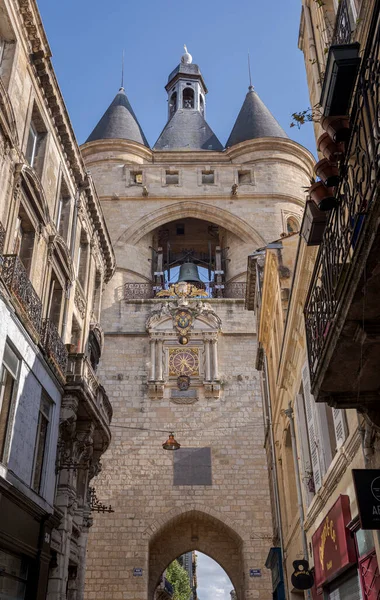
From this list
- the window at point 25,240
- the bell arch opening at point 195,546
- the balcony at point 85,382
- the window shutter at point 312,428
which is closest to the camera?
the window shutter at point 312,428

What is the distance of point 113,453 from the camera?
21609 millimetres

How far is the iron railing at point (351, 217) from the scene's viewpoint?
4285 millimetres

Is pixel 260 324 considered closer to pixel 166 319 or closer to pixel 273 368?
pixel 273 368

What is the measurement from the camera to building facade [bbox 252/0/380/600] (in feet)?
15.1

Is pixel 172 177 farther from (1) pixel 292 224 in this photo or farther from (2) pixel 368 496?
(2) pixel 368 496

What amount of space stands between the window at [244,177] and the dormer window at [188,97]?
44.4 ft

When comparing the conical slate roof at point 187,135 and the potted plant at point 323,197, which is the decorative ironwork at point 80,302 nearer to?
the potted plant at point 323,197

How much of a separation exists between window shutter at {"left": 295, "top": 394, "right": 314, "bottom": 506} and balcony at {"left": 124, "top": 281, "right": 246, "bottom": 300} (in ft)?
45.8

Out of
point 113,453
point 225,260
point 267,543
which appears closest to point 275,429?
point 267,543

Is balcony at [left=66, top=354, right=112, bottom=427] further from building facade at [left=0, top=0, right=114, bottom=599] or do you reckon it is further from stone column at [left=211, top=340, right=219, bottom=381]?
stone column at [left=211, top=340, right=219, bottom=381]

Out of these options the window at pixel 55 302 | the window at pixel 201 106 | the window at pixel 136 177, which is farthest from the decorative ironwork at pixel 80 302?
the window at pixel 201 106

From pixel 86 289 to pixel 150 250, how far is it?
37.6 feet

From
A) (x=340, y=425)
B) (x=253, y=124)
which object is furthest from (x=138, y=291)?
(x=340, y=425)

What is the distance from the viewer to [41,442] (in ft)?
37.6
